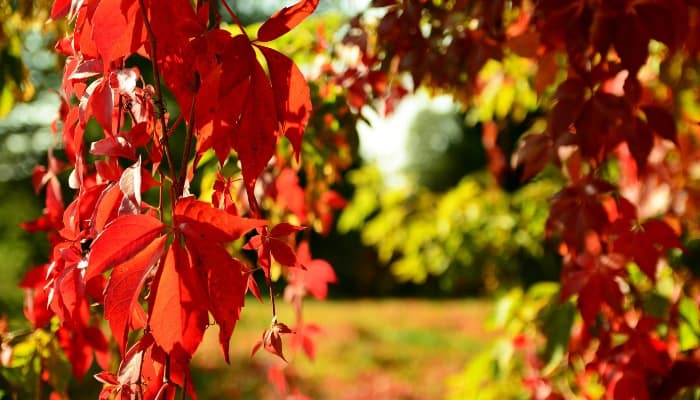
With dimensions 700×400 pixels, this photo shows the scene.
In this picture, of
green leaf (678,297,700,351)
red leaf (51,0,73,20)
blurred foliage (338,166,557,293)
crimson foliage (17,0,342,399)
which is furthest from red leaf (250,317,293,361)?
blurred foliage (338,166,557,293)

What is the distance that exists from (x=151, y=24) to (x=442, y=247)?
3329 mm

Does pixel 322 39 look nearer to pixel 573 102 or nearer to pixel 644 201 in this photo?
pixel 573 102

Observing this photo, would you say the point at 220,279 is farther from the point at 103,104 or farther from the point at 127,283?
the point at 103,104

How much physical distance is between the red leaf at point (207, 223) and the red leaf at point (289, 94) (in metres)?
0.13

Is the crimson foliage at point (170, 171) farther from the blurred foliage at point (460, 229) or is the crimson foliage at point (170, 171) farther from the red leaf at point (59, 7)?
the blurred foliage at point (460, 229)

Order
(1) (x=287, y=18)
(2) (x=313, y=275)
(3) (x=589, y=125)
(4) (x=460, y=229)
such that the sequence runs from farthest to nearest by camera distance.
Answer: (4) (x=460, y=229) < (2) (x=313, y=275) < (3) (x=589, y=125) < (1) (x=287, y=18)

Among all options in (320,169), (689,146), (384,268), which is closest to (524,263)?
(689,146)

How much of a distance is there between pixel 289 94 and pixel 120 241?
22 cm

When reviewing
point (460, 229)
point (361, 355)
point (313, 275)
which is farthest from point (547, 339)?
point (361, 355)

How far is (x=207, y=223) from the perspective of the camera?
1.86 ft

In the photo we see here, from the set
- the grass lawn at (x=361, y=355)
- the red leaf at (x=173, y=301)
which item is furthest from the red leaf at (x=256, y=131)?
the grass lawn at (x=361, y=355)

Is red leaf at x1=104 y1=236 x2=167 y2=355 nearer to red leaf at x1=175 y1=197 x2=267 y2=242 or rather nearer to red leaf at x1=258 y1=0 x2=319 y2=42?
red leaf at x1=175 y1=197 x2=267 y2=242

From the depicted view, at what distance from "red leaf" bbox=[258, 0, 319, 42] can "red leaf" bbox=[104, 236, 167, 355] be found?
0.21 m

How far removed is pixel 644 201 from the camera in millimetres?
1849
